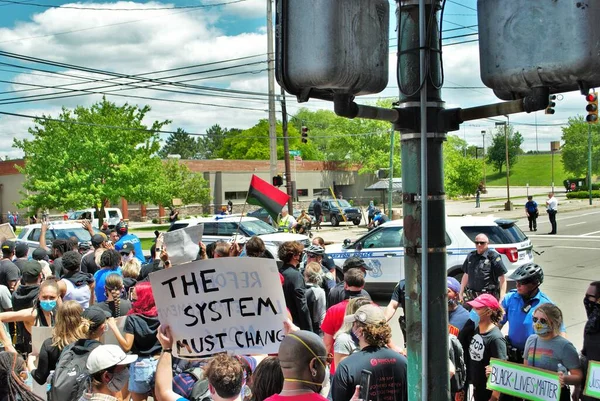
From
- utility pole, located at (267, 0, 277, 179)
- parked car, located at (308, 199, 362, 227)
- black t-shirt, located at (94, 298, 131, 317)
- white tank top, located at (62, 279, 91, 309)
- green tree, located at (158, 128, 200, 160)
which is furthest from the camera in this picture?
green tree, located at (158, 128, 200, 160)

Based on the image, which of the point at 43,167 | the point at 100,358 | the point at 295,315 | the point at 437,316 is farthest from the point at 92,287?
the point at 43,167

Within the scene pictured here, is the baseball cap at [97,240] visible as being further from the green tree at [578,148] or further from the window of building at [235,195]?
the green tree at [578,148]

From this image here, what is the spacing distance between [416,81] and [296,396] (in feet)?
5.37

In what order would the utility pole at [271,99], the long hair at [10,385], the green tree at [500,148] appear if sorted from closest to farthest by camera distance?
the long hair at [10,385]
the utility pole at [271,99]
the green tree at [500,148]

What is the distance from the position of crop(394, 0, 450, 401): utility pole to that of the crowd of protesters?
2.32 ft

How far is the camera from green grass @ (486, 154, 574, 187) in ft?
421

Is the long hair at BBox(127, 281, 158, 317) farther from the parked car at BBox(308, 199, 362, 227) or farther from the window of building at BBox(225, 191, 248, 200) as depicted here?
the window of building at BBox(225, 191, 248, 200)

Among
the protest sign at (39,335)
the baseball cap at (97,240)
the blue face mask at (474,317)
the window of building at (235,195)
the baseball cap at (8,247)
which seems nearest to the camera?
the blue face mask at (474,317)

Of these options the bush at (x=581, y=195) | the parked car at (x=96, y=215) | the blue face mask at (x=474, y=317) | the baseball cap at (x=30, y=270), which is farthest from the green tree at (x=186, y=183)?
the blue face mask at (x=474, y=317)

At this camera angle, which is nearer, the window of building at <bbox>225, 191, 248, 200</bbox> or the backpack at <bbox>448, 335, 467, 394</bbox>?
the backpack at <bbox>448, 335, 467, 394</bbox>

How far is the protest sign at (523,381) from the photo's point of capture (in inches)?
180

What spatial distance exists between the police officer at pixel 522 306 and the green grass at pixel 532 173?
399 feet

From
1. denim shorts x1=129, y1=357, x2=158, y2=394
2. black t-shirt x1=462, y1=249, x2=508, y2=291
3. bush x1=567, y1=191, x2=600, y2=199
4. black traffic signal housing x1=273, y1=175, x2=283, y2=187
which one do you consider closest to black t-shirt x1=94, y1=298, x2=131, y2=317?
denim shorts x1=129, y1=357, x2=158, y2=394

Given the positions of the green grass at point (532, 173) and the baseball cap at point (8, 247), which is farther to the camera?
the green grass at point (532, 173)
